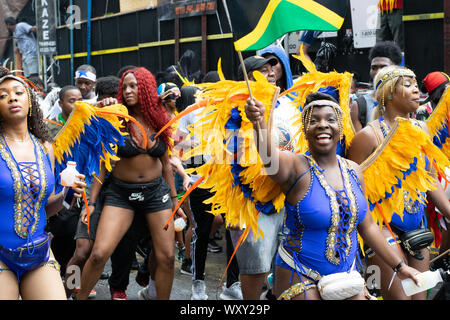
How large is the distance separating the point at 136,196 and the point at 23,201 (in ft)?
5.43

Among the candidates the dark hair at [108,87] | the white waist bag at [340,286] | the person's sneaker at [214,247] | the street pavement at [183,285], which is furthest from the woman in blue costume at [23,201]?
the person's sneaker at [214,247]

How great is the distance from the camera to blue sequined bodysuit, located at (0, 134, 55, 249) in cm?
383

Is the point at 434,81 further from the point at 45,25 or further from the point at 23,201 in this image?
the point at 45,25

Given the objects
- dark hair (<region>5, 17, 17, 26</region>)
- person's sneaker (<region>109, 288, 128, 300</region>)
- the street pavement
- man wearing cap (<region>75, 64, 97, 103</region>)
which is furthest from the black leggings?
dark hair (<region>5, 17, 17, 26</region>)

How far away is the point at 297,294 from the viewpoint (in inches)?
144

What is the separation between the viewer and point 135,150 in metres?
5.54

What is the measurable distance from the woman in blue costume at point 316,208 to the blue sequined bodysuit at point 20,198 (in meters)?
1.42

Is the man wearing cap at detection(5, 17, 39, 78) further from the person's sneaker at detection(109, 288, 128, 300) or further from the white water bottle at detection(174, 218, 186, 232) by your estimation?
the white water bottle at detection(174, 218, 186, 232)

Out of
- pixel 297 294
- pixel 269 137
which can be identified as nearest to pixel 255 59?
pixel 269 137

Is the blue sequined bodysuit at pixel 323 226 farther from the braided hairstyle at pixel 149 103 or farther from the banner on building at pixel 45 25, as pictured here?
the banner on building at pixel 45 25

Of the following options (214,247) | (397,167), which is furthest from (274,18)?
(214,247)

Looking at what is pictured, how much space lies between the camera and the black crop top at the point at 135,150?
551 cm

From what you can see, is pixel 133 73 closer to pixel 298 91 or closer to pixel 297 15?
pixel 298 91

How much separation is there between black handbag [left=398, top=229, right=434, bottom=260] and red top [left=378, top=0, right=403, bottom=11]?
18.6 feet
